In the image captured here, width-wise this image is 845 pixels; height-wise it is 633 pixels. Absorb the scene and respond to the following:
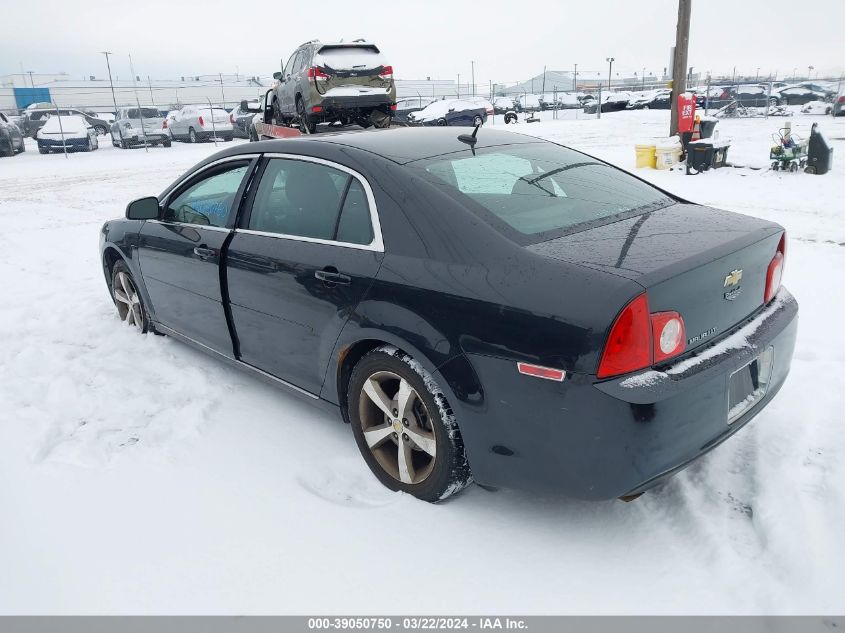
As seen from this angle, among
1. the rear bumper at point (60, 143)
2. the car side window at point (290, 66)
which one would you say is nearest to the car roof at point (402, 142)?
the car side window at point (290, 66)

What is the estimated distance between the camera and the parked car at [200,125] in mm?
26203

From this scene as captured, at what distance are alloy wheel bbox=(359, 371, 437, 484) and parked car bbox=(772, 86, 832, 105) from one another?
3607 cm

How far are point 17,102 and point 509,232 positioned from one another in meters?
58.0

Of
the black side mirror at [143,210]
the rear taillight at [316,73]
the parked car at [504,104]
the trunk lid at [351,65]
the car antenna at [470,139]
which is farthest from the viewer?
the parked car at [504,104]

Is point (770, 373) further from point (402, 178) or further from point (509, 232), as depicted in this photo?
point (402, 178)

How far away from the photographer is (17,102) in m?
49.3

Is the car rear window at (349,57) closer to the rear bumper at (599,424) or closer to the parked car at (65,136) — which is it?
the rear bumper at (599,424)

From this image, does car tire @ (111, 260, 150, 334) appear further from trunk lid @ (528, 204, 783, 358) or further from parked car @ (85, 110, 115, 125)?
parked car @ (85, 110, 115, 125)

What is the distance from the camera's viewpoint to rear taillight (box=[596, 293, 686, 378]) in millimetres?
2195

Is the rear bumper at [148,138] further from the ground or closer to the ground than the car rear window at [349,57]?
closer to the ground

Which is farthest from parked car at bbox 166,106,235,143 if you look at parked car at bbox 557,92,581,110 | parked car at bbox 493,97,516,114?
parked car at bbox 557,92,581,110

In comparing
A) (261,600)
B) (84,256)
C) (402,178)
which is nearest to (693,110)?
(84,256)

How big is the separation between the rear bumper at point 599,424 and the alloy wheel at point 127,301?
11.1 feet

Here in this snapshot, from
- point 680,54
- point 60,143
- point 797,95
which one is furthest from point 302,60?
point 797,95
